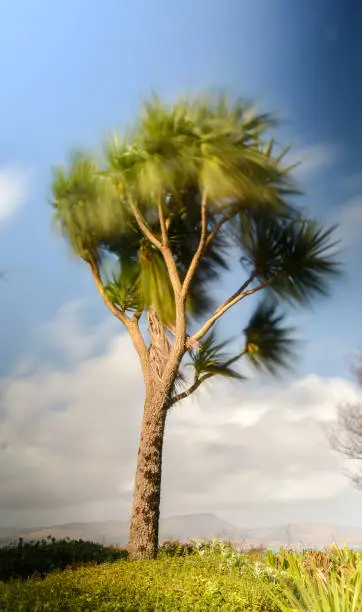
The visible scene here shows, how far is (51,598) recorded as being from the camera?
4531 millimetres

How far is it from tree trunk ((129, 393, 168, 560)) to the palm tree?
1 centimetres

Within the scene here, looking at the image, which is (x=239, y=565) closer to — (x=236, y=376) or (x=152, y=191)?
(x=236, y=376)

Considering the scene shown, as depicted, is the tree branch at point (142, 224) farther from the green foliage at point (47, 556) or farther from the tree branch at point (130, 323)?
the green foliage at point (47, 556)

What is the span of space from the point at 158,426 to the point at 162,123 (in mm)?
3802

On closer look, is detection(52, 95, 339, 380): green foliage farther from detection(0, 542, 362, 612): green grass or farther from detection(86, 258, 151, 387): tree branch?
detection(0, 542, 362, 612): green grass

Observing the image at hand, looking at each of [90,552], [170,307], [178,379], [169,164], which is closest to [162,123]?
[169,164]

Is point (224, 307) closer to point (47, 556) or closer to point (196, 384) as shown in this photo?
point (196, 384)

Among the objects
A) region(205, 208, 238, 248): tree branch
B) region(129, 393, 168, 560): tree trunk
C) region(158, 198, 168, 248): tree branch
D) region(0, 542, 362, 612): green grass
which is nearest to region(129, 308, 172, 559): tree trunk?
region(129, 393, 168, 560): tree trunk

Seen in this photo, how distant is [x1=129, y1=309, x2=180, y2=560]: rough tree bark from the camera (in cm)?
717

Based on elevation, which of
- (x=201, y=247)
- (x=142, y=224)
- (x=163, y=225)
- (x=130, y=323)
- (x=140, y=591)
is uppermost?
(x=142, y=224)

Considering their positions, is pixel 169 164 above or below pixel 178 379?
above

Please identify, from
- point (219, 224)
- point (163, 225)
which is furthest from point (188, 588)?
point (219, 224)

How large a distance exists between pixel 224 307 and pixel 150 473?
2.45 meters

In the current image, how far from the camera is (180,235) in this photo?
29.3 feet
